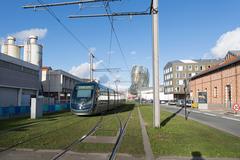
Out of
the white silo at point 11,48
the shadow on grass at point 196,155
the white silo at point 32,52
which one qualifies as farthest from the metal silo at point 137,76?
the shadow on grass at point 196,155

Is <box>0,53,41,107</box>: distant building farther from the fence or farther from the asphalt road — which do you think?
the asphalt road

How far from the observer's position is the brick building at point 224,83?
38.9 m

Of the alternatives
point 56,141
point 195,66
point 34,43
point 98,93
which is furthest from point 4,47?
point 195,66

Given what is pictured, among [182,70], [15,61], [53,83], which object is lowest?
[53,83]

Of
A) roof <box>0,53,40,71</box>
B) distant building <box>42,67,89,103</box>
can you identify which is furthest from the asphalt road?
distant building <box>42,67,89,103</box>

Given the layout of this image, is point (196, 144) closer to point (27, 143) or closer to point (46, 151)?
point (46, 151)

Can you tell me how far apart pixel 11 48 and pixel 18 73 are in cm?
1124

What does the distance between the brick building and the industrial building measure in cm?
3154

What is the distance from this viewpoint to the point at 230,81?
41.2 metres

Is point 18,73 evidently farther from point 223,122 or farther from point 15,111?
point 223,122

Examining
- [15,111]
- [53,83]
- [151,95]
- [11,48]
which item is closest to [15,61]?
[11,48]

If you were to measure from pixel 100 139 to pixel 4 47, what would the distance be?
142ft

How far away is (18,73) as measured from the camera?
3853 cm

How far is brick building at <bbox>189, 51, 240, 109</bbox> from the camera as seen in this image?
1530 inches
